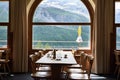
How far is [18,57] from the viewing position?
25.9ft

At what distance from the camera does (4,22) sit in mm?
8141

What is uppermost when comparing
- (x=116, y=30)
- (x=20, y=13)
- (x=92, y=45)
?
Result: (x=20, y=13)

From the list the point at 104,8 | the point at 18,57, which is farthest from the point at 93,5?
the point at 18,57

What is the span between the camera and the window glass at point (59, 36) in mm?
8422

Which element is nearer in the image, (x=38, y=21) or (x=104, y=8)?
(x=104, y=8)

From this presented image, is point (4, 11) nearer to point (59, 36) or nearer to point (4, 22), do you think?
point (4, 22)

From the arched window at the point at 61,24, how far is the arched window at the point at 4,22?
2.95 ft

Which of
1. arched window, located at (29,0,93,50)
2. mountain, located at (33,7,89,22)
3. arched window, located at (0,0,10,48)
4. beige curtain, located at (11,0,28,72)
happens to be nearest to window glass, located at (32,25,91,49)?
arched window, located at (29,0,93,50)

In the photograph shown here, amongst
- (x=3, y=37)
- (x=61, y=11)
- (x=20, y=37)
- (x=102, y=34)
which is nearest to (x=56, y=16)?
(x=61, y=11)

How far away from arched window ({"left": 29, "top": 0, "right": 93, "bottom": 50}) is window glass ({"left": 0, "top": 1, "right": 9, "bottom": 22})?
Answer: 897 millimetres

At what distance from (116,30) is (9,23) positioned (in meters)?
3.65

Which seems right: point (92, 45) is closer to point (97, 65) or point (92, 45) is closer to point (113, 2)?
point (97, 65)

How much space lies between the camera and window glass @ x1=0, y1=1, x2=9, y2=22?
26.8 feet

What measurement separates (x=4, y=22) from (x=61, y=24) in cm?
198
